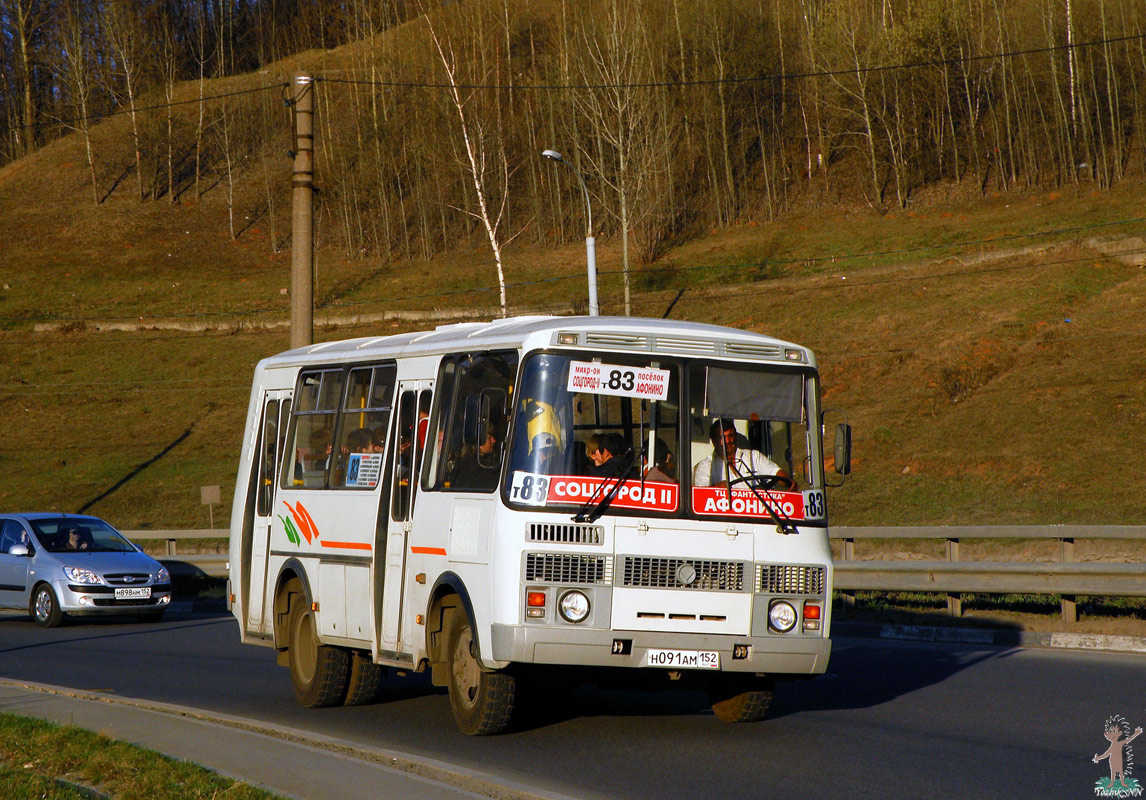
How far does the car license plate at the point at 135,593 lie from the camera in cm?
1976

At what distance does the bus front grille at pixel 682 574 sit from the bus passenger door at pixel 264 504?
188 inches

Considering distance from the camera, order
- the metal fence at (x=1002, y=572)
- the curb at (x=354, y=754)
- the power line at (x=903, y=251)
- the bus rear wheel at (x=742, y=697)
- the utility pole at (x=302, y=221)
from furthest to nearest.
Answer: the power line at (x=903, y=251), the utility pole at (x=302, y=221), the metal fence at (x=1002, y=572), the bus rear wheel at (x=742, y=697), the curb at (x=354, y=754)

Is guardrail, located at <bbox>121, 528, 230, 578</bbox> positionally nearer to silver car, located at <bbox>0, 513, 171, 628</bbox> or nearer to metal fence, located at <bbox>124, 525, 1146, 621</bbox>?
silver car, located at <bbox>0, 513, 171, 628</bbox>

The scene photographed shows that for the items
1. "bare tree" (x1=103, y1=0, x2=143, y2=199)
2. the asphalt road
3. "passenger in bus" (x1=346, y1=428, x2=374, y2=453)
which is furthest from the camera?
"bare tree" (x1=103, y1=0, x2=143, y2=199)

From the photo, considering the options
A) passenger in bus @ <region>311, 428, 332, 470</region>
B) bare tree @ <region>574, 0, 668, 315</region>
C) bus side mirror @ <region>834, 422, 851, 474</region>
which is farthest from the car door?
bare tree @ <region>574, 0, 668, 315</region>

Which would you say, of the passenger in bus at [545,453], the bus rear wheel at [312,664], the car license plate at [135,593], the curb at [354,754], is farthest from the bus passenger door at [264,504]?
the car license plate at [135,593]

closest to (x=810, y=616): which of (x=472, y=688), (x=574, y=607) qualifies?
(x=574, y=607)

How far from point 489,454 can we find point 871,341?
3091 cm

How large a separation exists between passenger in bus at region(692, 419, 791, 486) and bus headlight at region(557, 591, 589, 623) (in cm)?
111

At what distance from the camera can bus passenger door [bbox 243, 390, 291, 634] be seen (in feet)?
40.4

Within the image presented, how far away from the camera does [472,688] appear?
9.22m

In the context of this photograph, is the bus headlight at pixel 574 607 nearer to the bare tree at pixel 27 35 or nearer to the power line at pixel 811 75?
the power line at pixel 811 75

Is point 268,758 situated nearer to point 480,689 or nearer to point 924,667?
point 480,689

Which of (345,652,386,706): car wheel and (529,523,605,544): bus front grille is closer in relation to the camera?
(529,523,605,544): bus front grille
